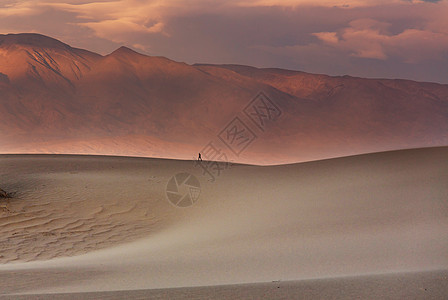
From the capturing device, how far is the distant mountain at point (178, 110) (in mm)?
75000

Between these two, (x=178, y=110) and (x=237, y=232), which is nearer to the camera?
(x=237, y=232)

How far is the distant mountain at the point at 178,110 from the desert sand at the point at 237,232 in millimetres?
55120

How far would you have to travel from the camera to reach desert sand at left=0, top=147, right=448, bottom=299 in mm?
5430

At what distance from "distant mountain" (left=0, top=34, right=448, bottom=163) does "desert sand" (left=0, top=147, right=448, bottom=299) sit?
2170 inches

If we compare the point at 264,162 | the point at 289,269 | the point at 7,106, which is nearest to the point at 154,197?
the point at 289,269

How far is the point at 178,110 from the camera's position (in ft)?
276

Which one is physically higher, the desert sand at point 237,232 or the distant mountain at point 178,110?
the distant mountain at point 178,110

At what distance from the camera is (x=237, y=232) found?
1083cm

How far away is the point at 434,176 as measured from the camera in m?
13.3

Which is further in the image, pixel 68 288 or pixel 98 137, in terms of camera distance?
pixel 98 137

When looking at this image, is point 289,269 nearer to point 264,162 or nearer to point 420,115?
point 264,162

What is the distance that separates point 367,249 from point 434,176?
6.77 m

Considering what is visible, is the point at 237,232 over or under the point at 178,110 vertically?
under

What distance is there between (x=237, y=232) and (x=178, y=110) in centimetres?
7434
